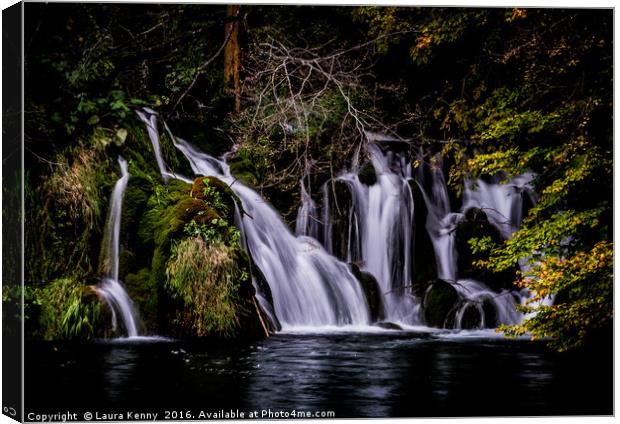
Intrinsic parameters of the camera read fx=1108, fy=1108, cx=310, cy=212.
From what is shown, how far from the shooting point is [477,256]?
10766mm

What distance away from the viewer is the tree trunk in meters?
9.51

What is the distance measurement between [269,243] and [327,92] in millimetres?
1598

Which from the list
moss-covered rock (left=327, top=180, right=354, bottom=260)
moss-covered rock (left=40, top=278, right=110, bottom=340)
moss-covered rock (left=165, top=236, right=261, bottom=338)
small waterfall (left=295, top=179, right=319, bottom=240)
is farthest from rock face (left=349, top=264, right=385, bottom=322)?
moss-covered rock (left=40, top=278, right=110, bottom=340)

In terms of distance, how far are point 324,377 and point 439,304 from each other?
1.74 m

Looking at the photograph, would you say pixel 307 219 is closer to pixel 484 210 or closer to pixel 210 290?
pixel 210 290

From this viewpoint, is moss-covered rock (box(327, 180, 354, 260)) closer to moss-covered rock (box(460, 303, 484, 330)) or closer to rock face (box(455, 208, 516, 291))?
rock face (box(455, 208, 516, 291))

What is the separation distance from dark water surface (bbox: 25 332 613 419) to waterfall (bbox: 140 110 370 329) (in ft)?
1.23

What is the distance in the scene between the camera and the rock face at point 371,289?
1042 cm

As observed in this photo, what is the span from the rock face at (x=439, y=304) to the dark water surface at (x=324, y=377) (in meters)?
0.38

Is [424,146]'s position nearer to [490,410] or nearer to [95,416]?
[490,410]

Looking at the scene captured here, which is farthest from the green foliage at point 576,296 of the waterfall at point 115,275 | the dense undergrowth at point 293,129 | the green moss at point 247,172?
the waterfall at point 115,275

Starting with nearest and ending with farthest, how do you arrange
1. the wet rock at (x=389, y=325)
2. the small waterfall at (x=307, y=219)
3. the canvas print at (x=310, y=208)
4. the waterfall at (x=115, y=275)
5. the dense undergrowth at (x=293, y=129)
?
Answer: 1. the canvas print at (x=310, y=208)
2. the dense undergrowth at (x=293, y=129)
3. the waterfall at (x=115, y=275)
4. the small waterfall at (x=307, y=219)
5. the wet rock at (x=389, y=325)

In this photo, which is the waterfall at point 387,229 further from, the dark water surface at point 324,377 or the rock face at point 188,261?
the rock face at point 188,261

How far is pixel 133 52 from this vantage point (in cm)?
954
